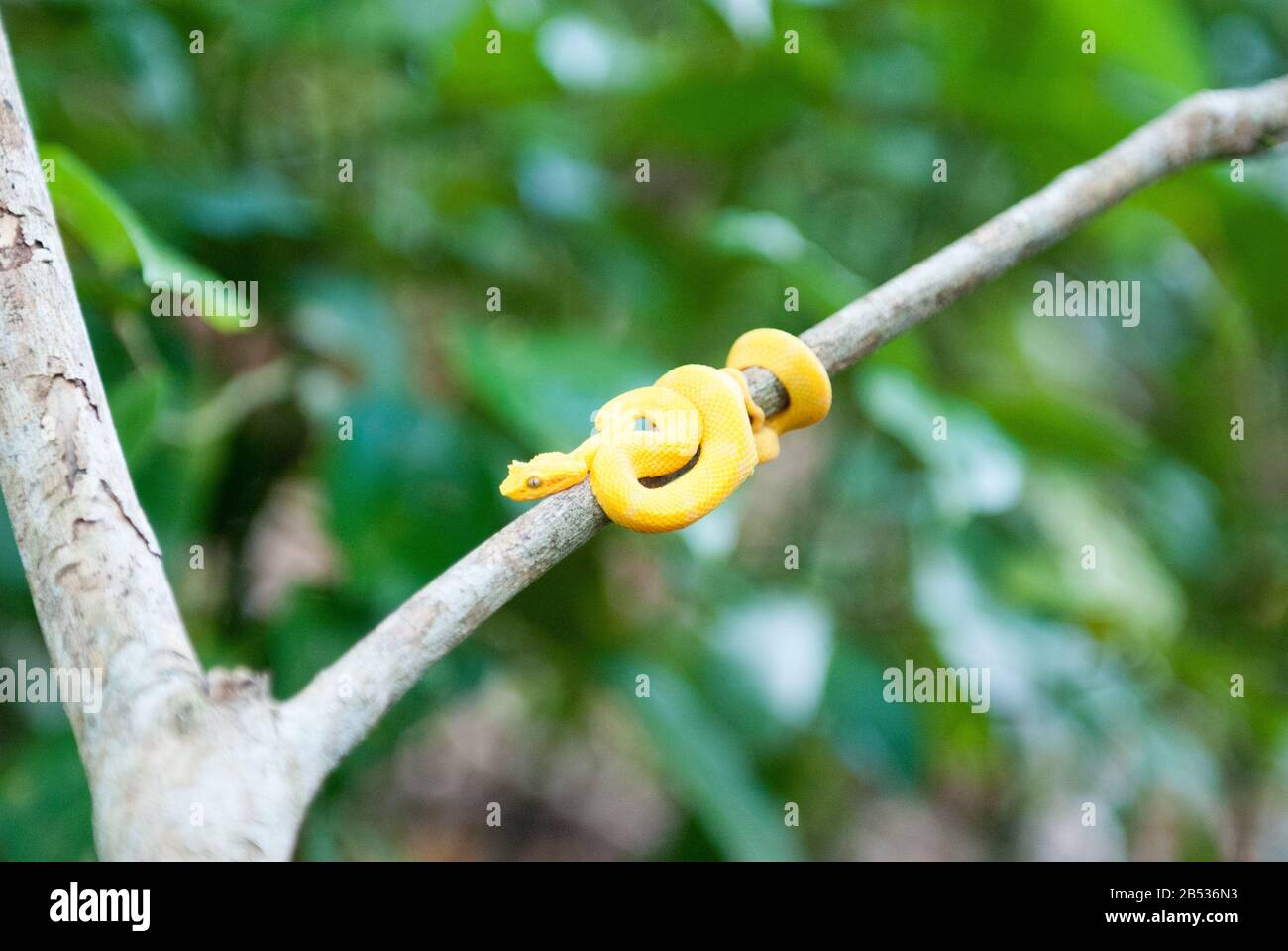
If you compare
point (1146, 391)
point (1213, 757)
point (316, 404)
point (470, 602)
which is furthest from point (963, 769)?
point (470, 602)

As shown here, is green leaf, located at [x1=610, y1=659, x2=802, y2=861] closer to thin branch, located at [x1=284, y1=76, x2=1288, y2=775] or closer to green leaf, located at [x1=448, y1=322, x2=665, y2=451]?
green leaf, located at [x1=448, y1=322, x2=665, y2=451]

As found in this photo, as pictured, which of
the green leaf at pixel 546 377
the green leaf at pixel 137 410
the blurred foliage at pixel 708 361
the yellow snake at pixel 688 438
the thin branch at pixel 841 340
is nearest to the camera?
the thin branch at pixel 841 340

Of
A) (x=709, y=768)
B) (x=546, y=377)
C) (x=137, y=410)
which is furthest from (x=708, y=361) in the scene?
(x=137, y=410)

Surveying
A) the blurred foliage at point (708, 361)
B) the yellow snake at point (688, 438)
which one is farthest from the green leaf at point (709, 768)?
the yellow snake at point (688, 438)

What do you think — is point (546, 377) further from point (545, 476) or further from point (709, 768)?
point (709, 768)

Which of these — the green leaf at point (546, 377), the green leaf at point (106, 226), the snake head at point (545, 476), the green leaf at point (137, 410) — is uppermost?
the green leaf at point (106, 226)

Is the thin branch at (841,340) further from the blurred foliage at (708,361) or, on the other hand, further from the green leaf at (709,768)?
the green leaf at (709,768)
